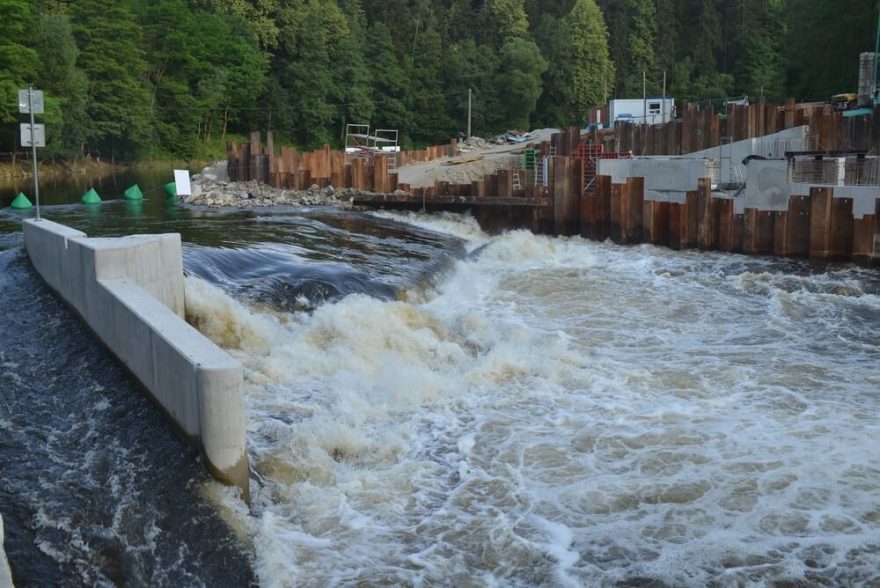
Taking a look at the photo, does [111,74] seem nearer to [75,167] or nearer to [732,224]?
[75,167]

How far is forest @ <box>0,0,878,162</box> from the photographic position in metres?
55.4

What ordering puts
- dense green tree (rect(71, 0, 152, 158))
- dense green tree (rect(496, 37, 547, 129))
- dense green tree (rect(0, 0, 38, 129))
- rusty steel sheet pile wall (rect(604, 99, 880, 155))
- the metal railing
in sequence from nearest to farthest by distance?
the metal railing, rusty steel sheet pile wall (rect(604, 99, 880, 155)), dense green tree (rect(0, 0, 38, 129)), dense green tree (rect(71, 0, 152, 158)), dense green tree (rect(496, 37, 547, 129))

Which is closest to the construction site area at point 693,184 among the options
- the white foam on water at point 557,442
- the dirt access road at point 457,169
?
the dirt access road at point 457,169

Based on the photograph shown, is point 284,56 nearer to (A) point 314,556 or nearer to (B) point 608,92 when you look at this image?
(B) point 608,92

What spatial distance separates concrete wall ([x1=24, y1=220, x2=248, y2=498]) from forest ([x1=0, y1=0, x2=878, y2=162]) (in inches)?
1669

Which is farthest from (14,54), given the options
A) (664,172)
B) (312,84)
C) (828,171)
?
(828,171)

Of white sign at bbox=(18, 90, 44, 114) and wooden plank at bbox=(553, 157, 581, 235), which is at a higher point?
white sign at bbox=(18, 90, 44, 114)

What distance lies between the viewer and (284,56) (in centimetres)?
8612

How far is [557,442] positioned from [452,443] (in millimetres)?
1088

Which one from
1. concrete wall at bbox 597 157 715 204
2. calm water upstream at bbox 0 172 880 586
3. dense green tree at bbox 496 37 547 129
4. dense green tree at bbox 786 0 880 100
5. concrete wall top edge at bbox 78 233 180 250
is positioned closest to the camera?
calm water upstream at bbox 0 172 880 586

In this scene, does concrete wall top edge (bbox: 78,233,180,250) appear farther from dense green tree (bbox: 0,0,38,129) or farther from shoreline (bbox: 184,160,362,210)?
dense green tree (bbox: 0,0,38,129)

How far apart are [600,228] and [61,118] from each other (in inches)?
1504

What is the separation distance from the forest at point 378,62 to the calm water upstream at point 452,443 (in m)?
41.2

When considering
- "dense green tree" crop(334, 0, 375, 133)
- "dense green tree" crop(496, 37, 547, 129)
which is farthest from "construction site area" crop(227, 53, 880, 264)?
"dense green tree" crop(496, 37, 547, 129)
